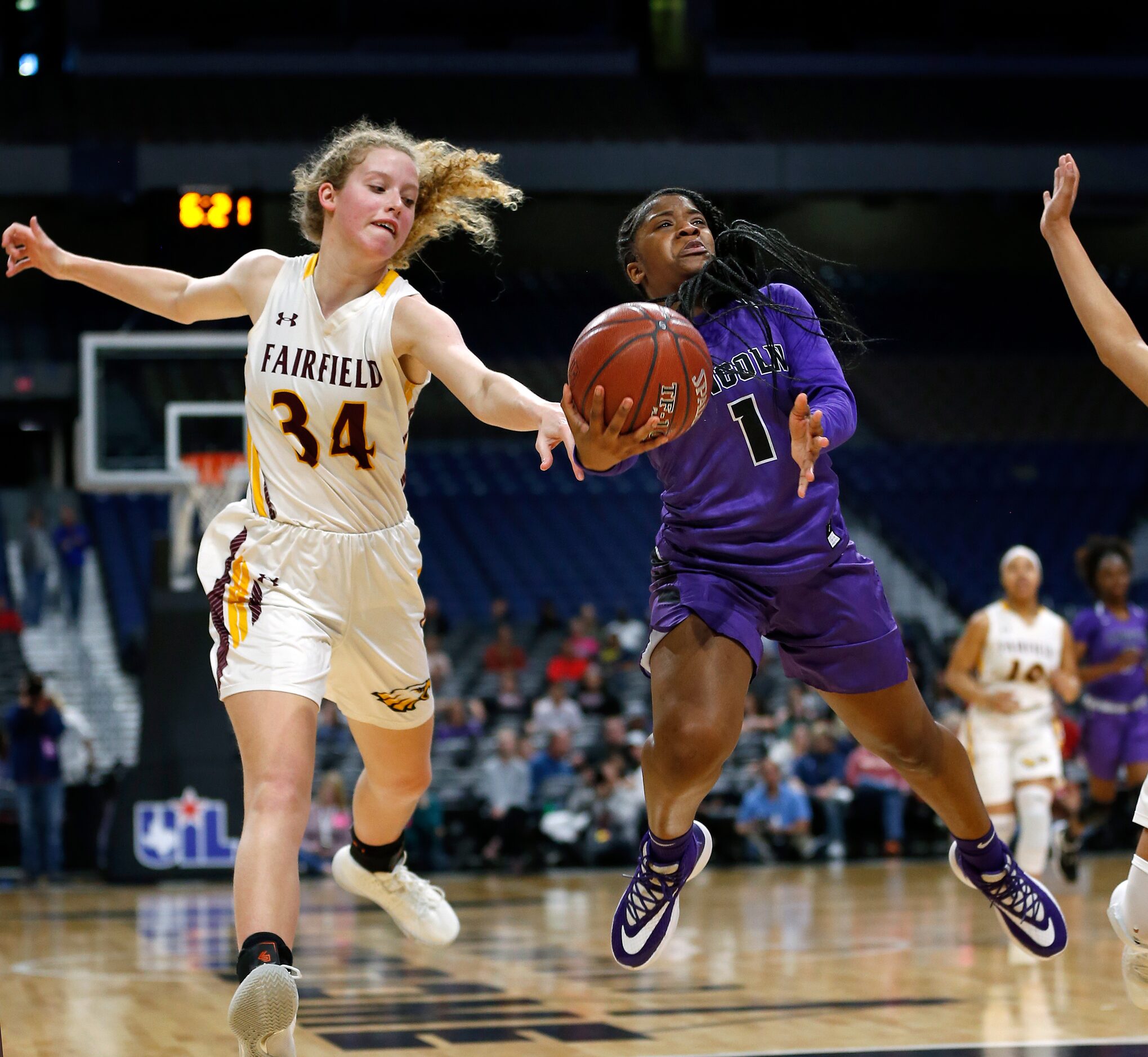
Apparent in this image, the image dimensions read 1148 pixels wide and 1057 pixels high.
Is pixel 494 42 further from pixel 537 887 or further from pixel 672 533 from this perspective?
pixel 672 533

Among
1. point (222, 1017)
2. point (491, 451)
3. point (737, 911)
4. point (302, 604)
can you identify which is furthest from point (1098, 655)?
point (491, 451)

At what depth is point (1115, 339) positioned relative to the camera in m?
4.09

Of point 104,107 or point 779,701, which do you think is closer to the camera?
point 779,701

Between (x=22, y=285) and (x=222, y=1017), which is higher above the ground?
(x=22, y=285)

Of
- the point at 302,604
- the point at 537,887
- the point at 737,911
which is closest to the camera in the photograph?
the point at 302,604

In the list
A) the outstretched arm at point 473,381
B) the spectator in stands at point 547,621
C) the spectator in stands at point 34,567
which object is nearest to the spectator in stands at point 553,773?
the spectator in stands at point 547,621

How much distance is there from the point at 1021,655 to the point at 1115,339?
197 inches

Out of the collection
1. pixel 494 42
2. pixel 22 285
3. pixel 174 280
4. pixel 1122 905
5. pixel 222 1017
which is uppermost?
pixel 494 42

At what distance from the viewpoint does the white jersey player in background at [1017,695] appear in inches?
335

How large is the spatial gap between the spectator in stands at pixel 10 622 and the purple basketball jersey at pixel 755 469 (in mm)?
13464

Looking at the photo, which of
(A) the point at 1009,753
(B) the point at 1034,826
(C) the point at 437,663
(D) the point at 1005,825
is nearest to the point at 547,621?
(C) the point at 437,663

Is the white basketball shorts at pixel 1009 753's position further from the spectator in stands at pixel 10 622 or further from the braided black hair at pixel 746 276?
the spectator in stands at pixel 10 622

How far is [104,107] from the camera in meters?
18.3

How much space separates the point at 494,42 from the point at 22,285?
21.7 feet
